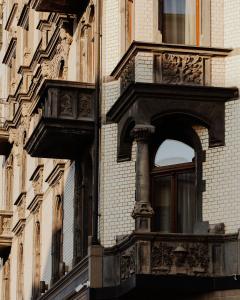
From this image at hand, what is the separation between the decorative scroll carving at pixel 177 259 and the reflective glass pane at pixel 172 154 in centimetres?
236

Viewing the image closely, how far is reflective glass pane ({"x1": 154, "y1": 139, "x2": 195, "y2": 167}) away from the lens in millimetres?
31844

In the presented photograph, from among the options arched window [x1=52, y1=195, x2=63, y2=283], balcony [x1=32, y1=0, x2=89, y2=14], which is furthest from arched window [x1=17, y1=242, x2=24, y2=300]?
balcony [x1=32, y1=0, x2=89, y2=14]

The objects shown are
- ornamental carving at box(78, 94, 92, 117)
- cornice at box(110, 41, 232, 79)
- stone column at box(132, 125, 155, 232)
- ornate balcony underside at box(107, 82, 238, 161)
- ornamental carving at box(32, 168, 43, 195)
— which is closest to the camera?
stone column at box(132, 125, 155, 232)

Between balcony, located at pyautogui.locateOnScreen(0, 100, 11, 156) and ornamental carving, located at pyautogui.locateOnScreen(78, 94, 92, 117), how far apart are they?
17.6 meters

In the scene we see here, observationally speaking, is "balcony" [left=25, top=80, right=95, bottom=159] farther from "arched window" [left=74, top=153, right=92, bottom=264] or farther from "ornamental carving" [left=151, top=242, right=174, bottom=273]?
"ornamental carving" [left=151, top=242, right=174, bottom=273]

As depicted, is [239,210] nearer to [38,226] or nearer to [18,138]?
[38,226]

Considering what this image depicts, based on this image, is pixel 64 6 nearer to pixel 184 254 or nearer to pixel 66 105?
pixel 66 105

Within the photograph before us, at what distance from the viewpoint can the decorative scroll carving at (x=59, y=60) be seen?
39156 millimetres

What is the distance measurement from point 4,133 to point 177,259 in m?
22.5

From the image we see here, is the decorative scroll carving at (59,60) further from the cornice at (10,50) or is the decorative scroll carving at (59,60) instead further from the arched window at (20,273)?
the cornice at (10,50)

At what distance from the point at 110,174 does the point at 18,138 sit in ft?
56.9

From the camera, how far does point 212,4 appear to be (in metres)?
32.0

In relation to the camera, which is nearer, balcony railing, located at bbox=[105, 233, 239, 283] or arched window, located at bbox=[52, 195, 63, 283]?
balcony railing, located at bbox=[105, 233, 239, 283]

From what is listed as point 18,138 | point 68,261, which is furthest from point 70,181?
point 18,138
